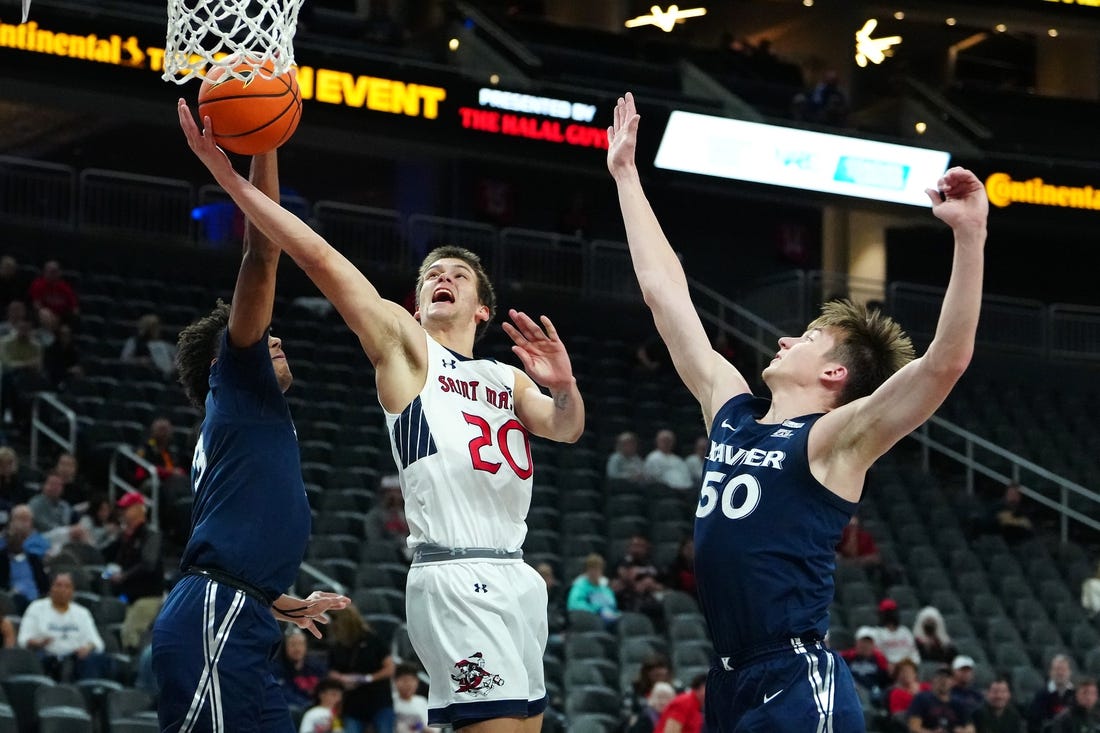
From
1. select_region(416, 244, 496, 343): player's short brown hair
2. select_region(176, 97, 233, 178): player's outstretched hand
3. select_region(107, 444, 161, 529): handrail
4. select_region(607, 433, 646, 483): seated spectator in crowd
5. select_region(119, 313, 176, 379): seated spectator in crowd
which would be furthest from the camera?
select_region(607, 433, 646, 483): seated spectator in crowd

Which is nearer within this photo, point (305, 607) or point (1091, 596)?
point (305, 607)

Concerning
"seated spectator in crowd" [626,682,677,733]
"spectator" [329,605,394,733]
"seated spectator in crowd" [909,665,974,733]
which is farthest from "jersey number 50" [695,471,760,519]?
"seated spectator in crowd" [909,665,974,733]

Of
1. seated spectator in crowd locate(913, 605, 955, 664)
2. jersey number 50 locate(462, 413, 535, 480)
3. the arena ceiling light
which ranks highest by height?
the arena ceiling light

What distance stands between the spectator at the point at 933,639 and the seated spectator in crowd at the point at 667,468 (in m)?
Answer: 3.30

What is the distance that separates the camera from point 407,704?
1112 centimetres

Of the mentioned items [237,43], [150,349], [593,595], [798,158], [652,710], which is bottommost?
[652,710]

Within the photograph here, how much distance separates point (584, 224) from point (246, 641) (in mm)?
20540

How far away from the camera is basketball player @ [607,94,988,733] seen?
419 centimetres

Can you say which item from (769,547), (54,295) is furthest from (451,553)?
(54,295)

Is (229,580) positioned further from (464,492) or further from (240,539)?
(464,492)

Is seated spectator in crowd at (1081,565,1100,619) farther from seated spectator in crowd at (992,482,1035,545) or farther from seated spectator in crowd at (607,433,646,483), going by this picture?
seated spectator in crowd at (607,433,646,483)

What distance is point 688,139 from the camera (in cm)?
2198

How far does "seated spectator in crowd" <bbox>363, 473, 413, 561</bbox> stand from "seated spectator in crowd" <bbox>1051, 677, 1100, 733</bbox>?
5.55m

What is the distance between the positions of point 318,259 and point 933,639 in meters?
10.8
